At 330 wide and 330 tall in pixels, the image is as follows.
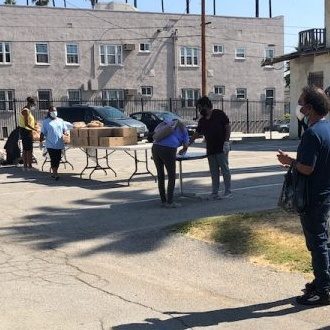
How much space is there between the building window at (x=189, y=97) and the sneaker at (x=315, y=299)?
128ft

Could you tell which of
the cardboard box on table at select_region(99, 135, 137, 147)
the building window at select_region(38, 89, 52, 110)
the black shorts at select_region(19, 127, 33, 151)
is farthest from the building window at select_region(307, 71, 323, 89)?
the building window at select_region(38, 89, 52, 110)

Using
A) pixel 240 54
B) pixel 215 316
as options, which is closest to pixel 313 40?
pixel 240 54

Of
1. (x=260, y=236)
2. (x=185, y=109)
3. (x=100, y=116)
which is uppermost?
(x=100, y=116)

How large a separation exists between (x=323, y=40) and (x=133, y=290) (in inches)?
923

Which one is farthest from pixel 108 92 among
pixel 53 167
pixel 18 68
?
pixel 53 167

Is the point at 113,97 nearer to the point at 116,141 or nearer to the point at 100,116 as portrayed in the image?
the point at 100,116

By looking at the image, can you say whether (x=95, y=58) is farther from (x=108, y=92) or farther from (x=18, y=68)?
(x=18, y=68)

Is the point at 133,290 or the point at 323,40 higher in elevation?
the point at 323,40

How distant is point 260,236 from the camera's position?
707 cm

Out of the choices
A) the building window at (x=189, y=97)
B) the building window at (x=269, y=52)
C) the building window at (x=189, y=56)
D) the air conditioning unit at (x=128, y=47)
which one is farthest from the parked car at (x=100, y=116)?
the building window at (x=269, y=52)

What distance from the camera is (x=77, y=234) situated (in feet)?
26.3

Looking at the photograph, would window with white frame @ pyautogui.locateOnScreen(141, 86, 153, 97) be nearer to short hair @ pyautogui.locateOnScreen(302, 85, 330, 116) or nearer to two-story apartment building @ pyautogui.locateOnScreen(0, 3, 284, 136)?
two-story apartment building @ pyautogui.locateOnScreen(0, 3, 284, 136)

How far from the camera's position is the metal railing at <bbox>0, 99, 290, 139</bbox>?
126 feet

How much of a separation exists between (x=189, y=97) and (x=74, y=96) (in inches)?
351
